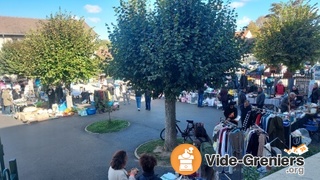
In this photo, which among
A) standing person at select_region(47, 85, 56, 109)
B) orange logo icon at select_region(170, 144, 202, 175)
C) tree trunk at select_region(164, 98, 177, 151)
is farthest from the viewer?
standing person at select_region(47, 85, 56, 109)

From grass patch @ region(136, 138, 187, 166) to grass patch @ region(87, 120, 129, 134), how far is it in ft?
9.48

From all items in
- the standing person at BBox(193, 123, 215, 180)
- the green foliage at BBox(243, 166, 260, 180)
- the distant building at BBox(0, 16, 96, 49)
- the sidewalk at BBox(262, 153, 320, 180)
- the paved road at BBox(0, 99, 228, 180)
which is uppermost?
the distant building at BBox(0, 16, 96, 49)

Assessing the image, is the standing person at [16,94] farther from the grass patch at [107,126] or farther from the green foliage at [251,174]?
the green foliage at [251,174]

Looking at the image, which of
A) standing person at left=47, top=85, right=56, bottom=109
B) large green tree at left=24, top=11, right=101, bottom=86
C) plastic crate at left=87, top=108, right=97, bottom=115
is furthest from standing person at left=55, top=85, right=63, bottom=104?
plastic crate at left=87, top=108, right=97, bottom=115

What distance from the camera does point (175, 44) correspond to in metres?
6.43

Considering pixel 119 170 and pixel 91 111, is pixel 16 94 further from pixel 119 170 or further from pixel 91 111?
pixel 119 170

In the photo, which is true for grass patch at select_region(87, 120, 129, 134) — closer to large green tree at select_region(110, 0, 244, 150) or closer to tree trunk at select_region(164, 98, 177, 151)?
tree trunk at select_region(164, 98, 177, 151)

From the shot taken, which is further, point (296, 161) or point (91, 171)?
point (91, 171)

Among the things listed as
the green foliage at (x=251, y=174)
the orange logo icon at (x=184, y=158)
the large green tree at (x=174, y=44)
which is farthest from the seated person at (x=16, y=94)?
the orange logo icon at (x=184, y=158)

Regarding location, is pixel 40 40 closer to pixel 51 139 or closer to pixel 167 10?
pixel 51 139

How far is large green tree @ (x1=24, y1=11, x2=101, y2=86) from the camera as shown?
14.6m

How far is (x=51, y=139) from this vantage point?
36.8 feet

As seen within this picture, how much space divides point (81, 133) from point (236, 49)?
316 inches

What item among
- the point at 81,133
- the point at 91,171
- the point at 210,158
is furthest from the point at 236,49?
the point at 81,133
